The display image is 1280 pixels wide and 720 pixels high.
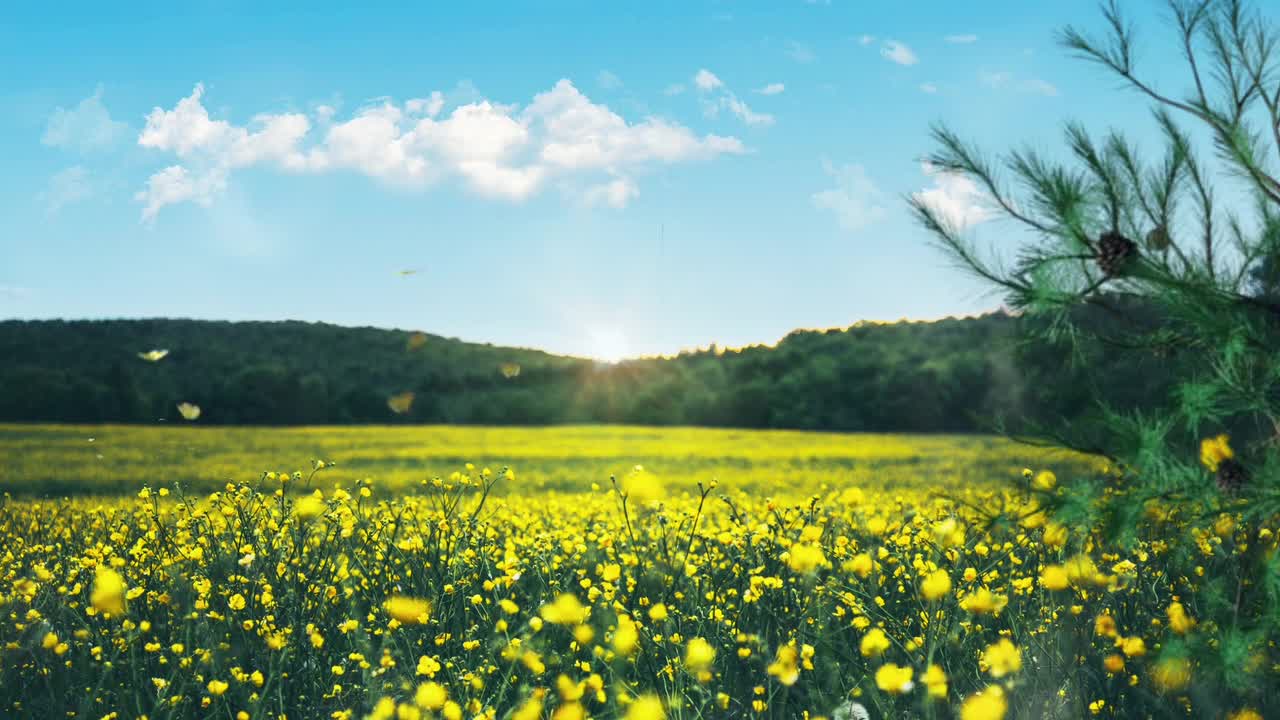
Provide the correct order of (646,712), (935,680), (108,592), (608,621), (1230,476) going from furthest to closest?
(608,621) < (1230,476) < (108,592) < (935,680) < (646,712)

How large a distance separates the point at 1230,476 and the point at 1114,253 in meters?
0.69

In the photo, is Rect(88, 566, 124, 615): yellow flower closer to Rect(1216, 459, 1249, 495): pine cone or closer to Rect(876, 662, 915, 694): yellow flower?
Rect(876, 662, 915, 694): yellow flower

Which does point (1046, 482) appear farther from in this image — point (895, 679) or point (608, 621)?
point (608, 621)

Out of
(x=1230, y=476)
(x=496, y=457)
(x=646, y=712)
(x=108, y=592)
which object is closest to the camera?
(x=646, y=712)

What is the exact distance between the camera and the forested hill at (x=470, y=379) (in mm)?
19844

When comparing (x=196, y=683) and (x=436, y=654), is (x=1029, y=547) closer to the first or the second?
(x=436, y=654)

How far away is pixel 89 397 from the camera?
19031 millimetres

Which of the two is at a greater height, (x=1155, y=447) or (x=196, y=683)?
(x=1155, y=447)

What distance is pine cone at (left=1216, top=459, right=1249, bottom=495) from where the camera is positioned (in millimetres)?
2293

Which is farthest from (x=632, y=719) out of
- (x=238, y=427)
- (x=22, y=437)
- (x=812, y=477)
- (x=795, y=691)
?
(x=238, y=427)

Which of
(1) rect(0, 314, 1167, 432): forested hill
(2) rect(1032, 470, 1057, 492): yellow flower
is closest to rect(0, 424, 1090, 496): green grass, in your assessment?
(1) rect(0, 314, 1167, 432): forested hill

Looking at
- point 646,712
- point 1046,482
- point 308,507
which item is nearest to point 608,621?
point 308,507

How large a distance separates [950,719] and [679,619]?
2.82ft

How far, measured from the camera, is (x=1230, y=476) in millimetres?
2322
